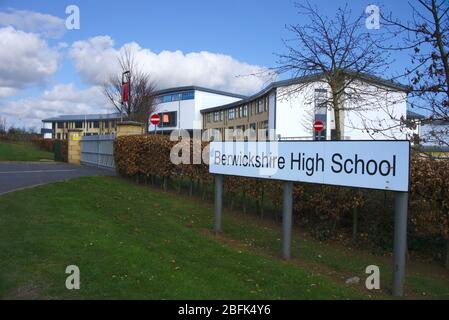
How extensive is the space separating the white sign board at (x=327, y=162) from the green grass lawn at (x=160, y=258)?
127 cm

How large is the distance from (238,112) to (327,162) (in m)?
67.5

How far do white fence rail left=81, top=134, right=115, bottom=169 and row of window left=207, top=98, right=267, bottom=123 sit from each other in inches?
1336

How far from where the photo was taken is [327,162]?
6.04 metres

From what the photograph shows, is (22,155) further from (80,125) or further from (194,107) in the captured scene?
(80,125)

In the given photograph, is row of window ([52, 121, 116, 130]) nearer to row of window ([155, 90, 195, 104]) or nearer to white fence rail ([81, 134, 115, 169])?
row of window ([155, 90, 195, 104])

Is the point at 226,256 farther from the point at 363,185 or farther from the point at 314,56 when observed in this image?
the point at 314,56

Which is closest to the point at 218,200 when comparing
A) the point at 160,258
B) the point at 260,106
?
the point at 160,258

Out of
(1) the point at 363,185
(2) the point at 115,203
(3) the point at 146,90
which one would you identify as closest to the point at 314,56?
(2) the point at 115,203

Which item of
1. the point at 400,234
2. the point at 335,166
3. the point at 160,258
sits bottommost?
the point at 160,258

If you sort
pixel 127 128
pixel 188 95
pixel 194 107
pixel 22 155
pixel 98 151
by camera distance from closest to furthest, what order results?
pixel 127 128 → pixel 98 151 → pixel 22 155 → pixel 194 107 → pixel 188 95

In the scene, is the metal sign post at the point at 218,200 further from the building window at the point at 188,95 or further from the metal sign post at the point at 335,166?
the building window at the point at 188,95
